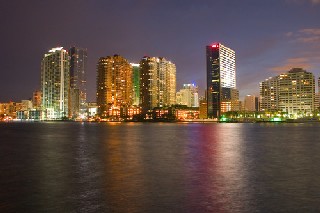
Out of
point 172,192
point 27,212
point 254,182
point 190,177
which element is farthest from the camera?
point 190,177

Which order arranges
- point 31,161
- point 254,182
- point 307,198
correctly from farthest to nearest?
point 31,161 → point 254,182 → point 307,198

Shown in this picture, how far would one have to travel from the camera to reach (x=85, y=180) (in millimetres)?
28625

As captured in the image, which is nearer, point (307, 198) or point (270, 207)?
point (270, 207)

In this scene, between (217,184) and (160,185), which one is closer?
(160,185)

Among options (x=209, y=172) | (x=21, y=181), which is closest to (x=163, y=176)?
(x=209, y=172)

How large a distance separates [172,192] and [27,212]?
881 centimetres

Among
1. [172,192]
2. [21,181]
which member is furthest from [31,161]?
[172,192]

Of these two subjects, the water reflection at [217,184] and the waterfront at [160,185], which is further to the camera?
the water reflection at [217,184]

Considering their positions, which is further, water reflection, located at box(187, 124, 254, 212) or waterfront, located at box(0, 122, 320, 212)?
water reflection, located at box(187, 124, 254, 212)

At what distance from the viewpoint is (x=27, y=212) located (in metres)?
18.9

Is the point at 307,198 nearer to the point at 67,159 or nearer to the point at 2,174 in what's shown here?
the point at 2,174

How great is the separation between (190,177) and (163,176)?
222 cm

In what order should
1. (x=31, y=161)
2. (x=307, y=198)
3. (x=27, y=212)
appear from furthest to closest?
(x=31, y=161) → (x=307, y=198) → (x=27, y=212)

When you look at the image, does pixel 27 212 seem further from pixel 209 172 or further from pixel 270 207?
pixel 209 172
